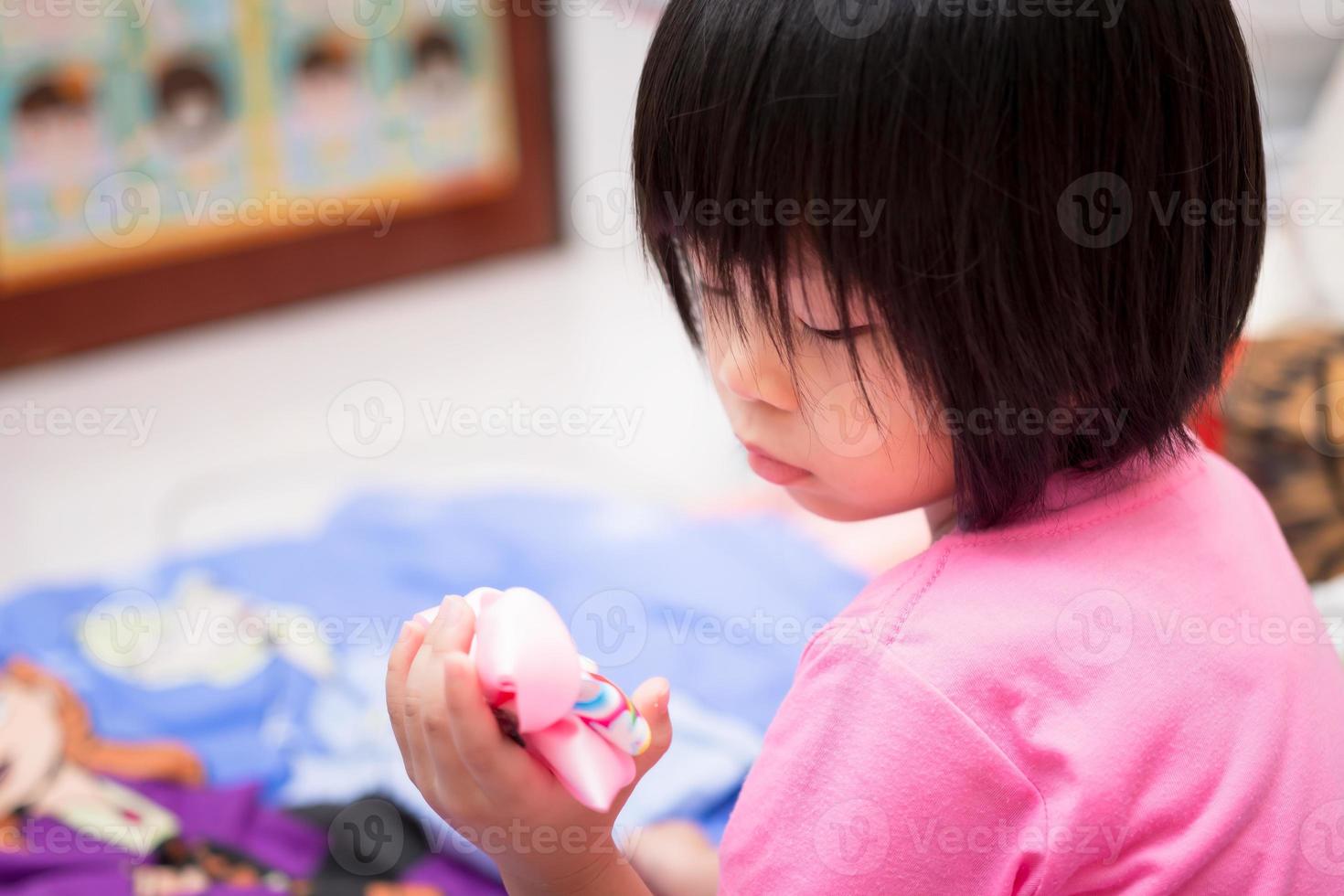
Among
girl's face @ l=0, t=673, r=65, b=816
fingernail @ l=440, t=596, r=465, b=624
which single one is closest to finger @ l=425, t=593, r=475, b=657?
fingernail @ l=440, t=596, r=465, b=624

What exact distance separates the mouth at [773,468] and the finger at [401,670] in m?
0.18

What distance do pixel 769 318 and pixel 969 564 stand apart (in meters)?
0.14

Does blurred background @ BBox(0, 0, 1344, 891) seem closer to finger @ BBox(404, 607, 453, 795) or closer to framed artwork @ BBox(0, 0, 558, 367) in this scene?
framed artwork @ BBox(0, 0, 558, 367)

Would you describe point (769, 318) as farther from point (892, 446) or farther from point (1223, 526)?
point (1223, 526)

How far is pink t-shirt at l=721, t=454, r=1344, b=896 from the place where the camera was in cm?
53

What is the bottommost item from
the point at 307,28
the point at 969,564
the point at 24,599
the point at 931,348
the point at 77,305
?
the point at 24,599

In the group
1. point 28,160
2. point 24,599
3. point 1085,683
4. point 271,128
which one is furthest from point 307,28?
point 1085,683

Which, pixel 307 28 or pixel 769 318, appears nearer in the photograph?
pixel 769 318

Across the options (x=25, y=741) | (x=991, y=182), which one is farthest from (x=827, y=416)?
(x=25, y=741)

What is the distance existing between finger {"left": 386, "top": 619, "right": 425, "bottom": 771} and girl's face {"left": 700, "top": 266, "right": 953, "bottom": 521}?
0.59 ft

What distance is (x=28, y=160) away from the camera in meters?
1.85

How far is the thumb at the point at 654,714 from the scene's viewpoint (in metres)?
0.58

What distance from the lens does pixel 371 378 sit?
217cm

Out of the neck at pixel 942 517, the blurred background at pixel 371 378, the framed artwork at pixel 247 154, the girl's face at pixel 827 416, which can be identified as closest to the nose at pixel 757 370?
the girl's face at pixel 827 416
